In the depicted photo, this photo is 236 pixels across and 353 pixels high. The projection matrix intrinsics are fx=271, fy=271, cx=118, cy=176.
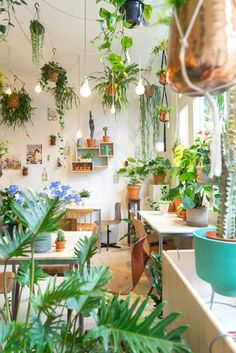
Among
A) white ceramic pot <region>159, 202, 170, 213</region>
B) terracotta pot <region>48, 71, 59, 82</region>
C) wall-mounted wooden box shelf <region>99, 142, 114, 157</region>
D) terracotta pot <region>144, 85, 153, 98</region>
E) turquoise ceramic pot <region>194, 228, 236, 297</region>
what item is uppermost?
terracotta pot <region>48, 71, 59, 82</region>

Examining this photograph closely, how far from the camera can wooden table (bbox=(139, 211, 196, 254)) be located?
255 cm

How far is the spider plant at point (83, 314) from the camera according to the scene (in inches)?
28.5

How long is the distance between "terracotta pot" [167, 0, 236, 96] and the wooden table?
2197 millimetres

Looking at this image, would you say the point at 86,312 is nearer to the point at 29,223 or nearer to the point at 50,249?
the point at 29,223

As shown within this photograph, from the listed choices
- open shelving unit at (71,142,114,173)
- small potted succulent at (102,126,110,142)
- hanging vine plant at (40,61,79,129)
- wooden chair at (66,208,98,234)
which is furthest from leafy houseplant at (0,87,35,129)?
wooden chair at (66,208,98,234)

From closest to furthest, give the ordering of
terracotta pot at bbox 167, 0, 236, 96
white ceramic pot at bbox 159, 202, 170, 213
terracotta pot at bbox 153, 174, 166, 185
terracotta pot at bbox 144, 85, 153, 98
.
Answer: terracotta pot at bbox 167, 0, 236, 96 → white ceramic pot at bbox 159, 202, 170, 213 → terracotta pot at bbox 144, 85, 153, 98 → terracotta pot at bbox 153, 174, 166, 185

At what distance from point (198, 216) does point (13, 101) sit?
3852 millimetres

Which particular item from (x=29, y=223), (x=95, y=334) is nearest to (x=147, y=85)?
(x=29, y=223)

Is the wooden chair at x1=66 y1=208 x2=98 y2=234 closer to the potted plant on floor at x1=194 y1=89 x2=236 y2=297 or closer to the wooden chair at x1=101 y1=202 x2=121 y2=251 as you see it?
the wooden chair at x1=101 y1=202 x2=121 y2=251

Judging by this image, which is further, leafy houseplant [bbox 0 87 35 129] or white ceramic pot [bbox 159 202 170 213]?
leafy houseplant [bbox 0 87 35 129]

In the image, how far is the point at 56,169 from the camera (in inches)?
216

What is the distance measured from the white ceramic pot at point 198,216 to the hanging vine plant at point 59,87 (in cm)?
294

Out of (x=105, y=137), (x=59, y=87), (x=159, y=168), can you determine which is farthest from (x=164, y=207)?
(x=59, y=87)

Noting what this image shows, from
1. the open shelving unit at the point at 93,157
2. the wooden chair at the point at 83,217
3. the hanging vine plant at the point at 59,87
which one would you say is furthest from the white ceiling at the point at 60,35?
the wooden chair at the point at 83,217
